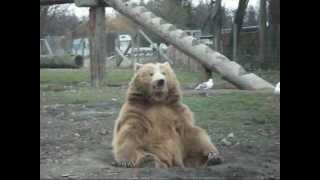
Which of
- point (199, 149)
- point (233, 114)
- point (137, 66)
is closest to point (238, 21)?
point (233, 114)

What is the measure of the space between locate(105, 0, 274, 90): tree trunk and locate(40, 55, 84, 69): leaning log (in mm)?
527

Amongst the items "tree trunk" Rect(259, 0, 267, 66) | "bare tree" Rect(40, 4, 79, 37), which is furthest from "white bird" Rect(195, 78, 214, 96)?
"bare tree" Rect(40, 4, 79, 37)

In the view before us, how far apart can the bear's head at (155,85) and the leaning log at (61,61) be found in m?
0.83

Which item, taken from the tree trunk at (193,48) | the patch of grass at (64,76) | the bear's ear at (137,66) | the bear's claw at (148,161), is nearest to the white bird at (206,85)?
the tree trunk at (193,48)

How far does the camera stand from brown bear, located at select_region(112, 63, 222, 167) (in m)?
3.52

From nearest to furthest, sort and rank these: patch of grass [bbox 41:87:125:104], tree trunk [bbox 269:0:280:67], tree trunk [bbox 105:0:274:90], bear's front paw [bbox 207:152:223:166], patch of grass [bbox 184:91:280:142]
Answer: bear's front paw [bbox 207:152:223:166] → patch of grass [bbox 184:91:280:142] → patch of grass [bbox 41:87:125:104] → tree trunk [bbox 269:0:280:67] → tree trunk [bbox 105:0:274:90]

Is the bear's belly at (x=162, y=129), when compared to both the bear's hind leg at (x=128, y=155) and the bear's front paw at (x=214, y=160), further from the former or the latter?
the bear's front paw at (x=214, y=160)

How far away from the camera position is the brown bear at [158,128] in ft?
11.5

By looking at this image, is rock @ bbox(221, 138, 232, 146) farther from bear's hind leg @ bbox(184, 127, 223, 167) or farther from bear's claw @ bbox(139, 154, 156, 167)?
bear's claw @ bbox(139, 154, 156, 167)

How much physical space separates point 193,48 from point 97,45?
2.51 feet

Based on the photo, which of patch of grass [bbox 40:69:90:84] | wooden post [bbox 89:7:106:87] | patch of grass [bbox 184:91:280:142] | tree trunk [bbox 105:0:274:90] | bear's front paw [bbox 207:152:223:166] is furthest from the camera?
wooden post [bbox 89:7:106:87]

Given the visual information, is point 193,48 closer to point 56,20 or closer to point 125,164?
point 56,20
